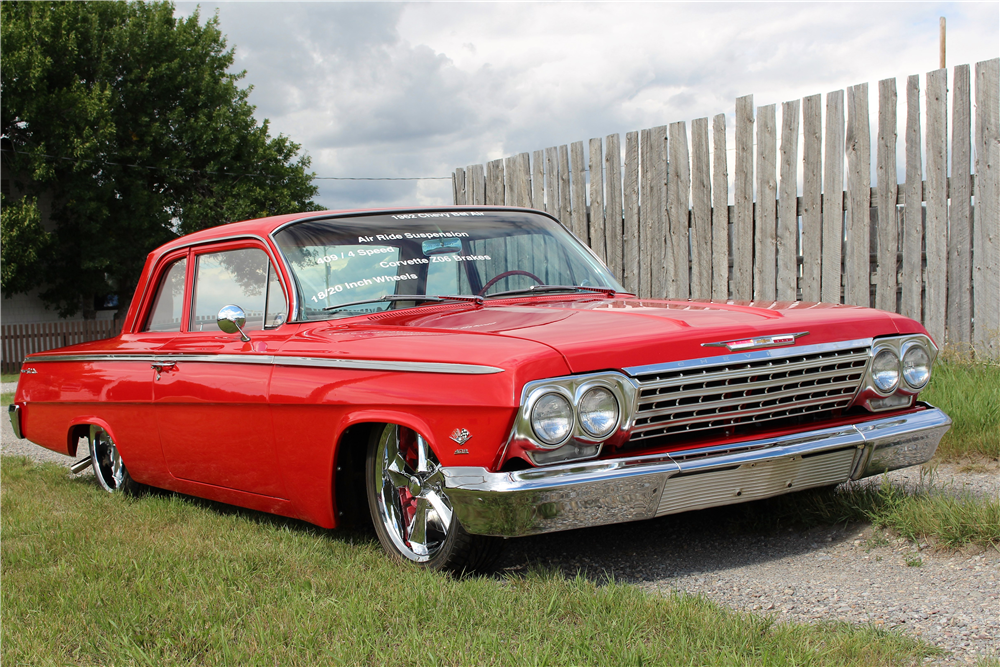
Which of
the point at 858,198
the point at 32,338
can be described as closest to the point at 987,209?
the point at 858,198

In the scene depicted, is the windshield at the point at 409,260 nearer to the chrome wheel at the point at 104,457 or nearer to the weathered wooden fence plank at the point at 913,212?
the chrome wheel at the point at 104,457

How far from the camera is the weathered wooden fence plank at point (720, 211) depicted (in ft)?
25.8

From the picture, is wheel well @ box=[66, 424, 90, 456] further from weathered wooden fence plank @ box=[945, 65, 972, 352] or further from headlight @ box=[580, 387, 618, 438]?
weathered wooden fence plank @ box=[945, 65, 972, 352]

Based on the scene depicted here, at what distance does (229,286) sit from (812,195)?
4.55 meters

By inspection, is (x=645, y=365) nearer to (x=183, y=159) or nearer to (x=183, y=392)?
(x=183, y=392)

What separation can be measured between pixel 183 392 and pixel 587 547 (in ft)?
6.87

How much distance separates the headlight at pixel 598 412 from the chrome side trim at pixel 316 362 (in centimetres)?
30

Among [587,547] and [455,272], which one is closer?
[587,547]

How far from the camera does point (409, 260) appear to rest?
4.34 m

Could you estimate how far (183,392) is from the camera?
180 inches

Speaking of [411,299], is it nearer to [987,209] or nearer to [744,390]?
[744,390]

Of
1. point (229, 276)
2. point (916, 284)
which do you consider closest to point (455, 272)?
point (229, 276)

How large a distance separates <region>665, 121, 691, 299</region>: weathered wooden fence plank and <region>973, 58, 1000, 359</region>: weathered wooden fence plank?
2399 millimetres

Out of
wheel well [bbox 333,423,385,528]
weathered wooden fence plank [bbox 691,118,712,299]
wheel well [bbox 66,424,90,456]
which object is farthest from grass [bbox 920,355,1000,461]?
wheel well [bbox 66,424,90,456]
